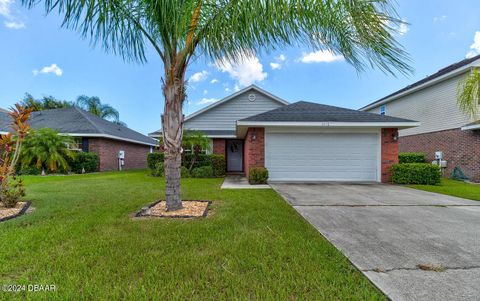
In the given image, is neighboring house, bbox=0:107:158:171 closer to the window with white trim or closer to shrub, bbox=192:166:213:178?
shrub, bbox=192:166:213:178

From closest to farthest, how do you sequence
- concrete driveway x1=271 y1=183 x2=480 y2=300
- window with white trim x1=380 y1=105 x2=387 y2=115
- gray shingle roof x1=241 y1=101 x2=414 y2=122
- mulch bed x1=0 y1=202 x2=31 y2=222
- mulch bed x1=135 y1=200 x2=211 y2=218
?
concrete driveway x1=271 y1=183 x2=480 y2=300 < mulch bed x1=0 y1=202 x2=31 y2=222 < mulch bed x1=135 y1=200 x2=211 y2=218 < gray shingle roof x1=241 y1=101 x2=414 y2=122 < window with white trim x1=380 y1=105 x2=387 y2=115

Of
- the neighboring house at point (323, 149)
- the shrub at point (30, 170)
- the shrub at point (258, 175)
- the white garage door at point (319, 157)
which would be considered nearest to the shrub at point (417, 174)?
the neighboring house at point (323, 149)

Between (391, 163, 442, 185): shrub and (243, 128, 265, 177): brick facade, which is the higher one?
(243, 128, 265, 177): brick facade

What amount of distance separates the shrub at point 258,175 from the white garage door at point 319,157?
2.31ft

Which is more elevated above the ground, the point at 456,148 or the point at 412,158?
the point at 456,148

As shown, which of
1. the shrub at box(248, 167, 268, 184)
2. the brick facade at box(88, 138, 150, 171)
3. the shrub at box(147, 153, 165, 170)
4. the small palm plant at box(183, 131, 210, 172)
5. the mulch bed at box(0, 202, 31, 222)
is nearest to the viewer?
the mulch bed at box(0, 202, 31, 222)

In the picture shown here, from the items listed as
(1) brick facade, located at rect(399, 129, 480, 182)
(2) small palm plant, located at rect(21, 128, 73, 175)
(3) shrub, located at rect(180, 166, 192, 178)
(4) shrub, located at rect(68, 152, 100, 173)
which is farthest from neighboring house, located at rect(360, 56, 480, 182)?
(2) small palm plant, located at rect(21, 128, 73, 175)

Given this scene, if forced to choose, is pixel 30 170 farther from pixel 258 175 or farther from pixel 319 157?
pixel 319 157

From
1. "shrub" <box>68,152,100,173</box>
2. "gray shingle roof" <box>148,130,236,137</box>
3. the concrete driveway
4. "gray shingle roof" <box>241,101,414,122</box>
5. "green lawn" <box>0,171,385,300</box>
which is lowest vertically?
the concrete driveway

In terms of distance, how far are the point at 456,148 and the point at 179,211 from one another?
1458cm

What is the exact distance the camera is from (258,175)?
948cm

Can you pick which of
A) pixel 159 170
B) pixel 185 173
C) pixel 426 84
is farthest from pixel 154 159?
pixel 426 84

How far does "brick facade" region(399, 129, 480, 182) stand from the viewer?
10916mm

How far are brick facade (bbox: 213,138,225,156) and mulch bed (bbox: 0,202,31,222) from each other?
36.3 feet
